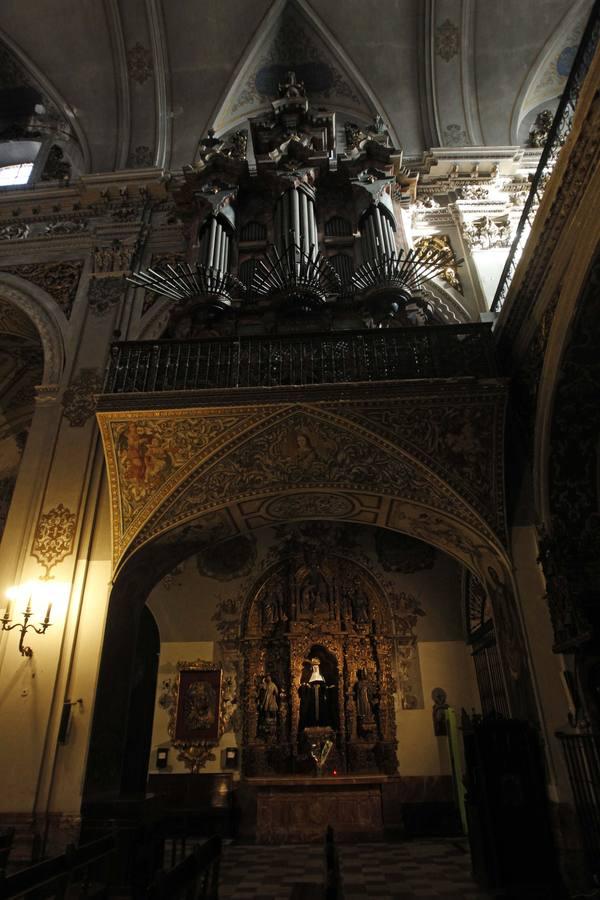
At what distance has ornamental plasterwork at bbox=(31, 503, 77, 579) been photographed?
6496 millimetres

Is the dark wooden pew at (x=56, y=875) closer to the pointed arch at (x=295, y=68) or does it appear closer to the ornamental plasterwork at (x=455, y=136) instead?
the ornamental plasterwork at (x=455, y=136)

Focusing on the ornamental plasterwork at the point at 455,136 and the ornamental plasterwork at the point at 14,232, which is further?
the ornamental plasterwork at the point at 455,136

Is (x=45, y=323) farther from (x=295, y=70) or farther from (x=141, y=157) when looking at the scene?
(x=295, y=70)

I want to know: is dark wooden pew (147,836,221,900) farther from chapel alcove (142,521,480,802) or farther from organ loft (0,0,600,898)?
chapel alcove (142,521,480,802)

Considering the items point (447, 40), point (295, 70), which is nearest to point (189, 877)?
point (447, 40)

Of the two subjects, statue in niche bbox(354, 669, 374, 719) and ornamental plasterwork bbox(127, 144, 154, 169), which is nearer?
statue in niche bbox(354, 669, 374, 719)

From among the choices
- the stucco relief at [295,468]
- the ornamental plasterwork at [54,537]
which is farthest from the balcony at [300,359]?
the ornamental plasterwork at [54,537]

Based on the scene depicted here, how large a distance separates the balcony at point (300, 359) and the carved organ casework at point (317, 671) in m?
3.75

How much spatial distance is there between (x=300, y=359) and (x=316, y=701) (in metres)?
4.95

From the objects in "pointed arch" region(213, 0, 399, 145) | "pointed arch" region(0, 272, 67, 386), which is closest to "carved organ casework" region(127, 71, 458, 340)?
"pointed arch" region(213, 0, 399, 145)

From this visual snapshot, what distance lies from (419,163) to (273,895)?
10601 mm

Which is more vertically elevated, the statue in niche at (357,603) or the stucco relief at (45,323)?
the stucco relief at (45,323)

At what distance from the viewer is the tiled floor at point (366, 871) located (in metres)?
5.02

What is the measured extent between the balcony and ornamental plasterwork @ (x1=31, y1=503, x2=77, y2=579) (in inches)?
62.2
